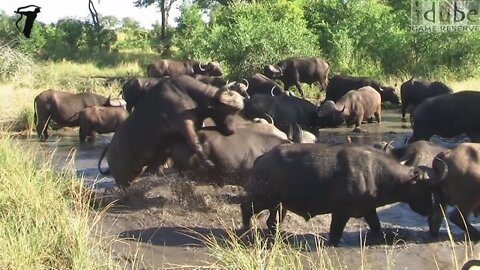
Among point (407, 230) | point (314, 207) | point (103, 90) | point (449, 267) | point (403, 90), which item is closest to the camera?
point (449, 267)

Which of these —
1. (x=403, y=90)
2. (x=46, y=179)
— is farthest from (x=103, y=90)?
(x=46, y=179)

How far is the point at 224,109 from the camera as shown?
8.70 meters

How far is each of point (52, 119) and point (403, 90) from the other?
28.7 feet

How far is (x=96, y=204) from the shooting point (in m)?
8.84

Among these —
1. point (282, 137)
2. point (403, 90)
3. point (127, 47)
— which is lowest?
point (127, 47)

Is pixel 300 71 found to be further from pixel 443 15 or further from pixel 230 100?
pixel 230 100

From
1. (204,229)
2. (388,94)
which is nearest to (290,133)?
(204,229)

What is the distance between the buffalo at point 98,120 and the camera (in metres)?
14.6

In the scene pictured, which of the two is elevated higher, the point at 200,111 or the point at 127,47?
the point at 200,111

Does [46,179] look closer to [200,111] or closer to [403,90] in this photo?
[200,111]

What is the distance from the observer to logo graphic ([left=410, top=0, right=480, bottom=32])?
29.1 metres

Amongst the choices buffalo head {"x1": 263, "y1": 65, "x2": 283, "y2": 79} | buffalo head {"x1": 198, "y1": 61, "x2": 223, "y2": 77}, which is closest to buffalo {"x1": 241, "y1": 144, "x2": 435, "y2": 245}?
buffalo head {"x1": 263, "y1": 65, "x2": 283, "y2": 79}

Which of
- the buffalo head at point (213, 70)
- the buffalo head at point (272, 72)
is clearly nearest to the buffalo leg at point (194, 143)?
the buffalo head at point (272, 72)

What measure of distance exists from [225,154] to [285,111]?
5.27m
